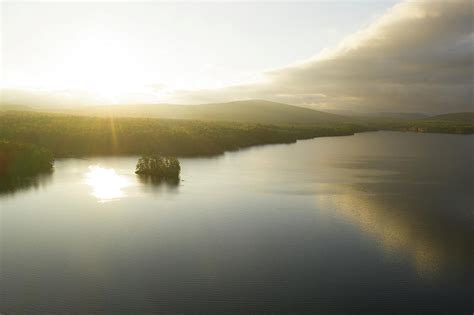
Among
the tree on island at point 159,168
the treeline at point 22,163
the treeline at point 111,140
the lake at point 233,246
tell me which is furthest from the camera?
the treeline at point 111,140

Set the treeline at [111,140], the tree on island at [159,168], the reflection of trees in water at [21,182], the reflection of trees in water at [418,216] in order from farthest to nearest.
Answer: the treeline at [111,140]
the tree on island at [159,168]
the reflection of trees in water at [21,182]
the reflection of trees in water at [418,216]

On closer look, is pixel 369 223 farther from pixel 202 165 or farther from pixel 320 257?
pixel 202 165

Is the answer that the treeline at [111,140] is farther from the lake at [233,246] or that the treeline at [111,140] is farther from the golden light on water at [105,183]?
the lake at [233,246]

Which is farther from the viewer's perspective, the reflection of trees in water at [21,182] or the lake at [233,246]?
the reflection of trees in water at [21,182]

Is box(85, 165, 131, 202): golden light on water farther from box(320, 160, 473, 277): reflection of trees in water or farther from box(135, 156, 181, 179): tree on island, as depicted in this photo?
box(320, 160, 473, 277): reflection of trees in water

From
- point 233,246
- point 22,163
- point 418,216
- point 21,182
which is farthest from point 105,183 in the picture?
point 418,216

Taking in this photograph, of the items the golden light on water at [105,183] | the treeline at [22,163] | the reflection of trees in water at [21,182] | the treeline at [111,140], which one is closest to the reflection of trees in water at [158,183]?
the golden light on water at [105,183]

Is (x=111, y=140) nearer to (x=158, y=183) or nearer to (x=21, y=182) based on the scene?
(x=21, y=182)
